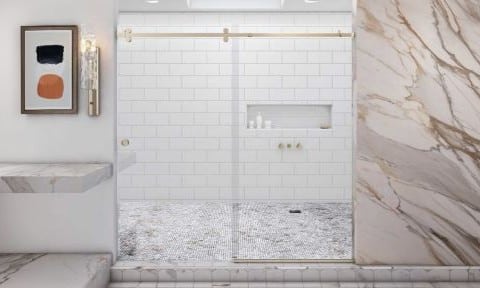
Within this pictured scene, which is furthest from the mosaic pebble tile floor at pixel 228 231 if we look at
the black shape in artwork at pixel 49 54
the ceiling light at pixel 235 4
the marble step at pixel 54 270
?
the ceiling light at pixel 235 4

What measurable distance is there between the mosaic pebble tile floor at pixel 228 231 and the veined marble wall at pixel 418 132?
0.46 meters

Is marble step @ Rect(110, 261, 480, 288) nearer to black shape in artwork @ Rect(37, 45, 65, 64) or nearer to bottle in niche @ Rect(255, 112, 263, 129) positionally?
black shape in artwork @ Rect(37, 45, 65, 64)

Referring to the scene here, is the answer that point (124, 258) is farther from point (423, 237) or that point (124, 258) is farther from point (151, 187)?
point (423, 237)

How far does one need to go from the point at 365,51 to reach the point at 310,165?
141 centimetres

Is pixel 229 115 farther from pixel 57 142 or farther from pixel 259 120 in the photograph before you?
pixel 57 142

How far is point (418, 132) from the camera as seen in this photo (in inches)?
121

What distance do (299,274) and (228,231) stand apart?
2.89 feet

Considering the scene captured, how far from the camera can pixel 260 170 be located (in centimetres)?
426

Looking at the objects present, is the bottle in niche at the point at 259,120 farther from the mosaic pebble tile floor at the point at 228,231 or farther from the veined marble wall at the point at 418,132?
the veined marble wall at the point at 418,132

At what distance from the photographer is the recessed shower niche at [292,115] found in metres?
4.45

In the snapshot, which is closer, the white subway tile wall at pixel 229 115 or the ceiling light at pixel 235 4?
the white subway tile wall at pixel 229 115

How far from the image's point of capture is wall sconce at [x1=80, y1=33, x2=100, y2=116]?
9.70 ft

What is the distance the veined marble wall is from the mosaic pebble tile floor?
46cm

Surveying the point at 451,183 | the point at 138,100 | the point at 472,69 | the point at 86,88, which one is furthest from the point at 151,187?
the point at 472,69
